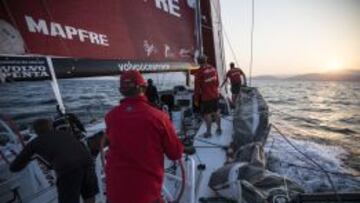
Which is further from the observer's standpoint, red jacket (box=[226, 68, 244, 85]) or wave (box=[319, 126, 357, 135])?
wave (box=[319, 126, 357, 135])

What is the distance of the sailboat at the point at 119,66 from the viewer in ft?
7.88

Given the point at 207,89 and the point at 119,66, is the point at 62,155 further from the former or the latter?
the point at 207,89

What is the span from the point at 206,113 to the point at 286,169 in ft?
6.14

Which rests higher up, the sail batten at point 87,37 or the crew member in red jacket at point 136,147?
the sail batten at point 87,37

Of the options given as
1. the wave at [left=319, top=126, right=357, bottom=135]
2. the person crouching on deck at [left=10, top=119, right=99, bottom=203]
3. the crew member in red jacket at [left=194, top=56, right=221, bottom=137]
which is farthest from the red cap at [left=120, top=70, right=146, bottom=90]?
A: the wave at [left=319, top=126, right=357, bottom=135]

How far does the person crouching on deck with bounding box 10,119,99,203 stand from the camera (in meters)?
2.60

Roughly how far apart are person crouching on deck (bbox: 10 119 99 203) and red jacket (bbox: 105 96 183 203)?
94 centimetres

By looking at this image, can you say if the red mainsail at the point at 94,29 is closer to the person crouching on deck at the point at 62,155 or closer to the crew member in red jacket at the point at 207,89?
the crew member in red jacket at the point at 207,89

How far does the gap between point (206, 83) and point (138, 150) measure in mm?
3779

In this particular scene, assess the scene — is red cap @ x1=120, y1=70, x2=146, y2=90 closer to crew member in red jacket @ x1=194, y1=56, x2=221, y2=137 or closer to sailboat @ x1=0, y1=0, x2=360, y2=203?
sailboat @ x1=0, y1=0, x2=360, y2=203

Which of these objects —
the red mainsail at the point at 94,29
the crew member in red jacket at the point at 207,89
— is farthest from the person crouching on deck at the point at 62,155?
the crew member in red jacket at the point at 207,89

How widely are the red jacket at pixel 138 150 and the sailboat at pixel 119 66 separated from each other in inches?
12.6

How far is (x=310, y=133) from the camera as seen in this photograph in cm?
1142

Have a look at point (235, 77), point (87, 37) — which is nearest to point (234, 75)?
point (235, 77)
